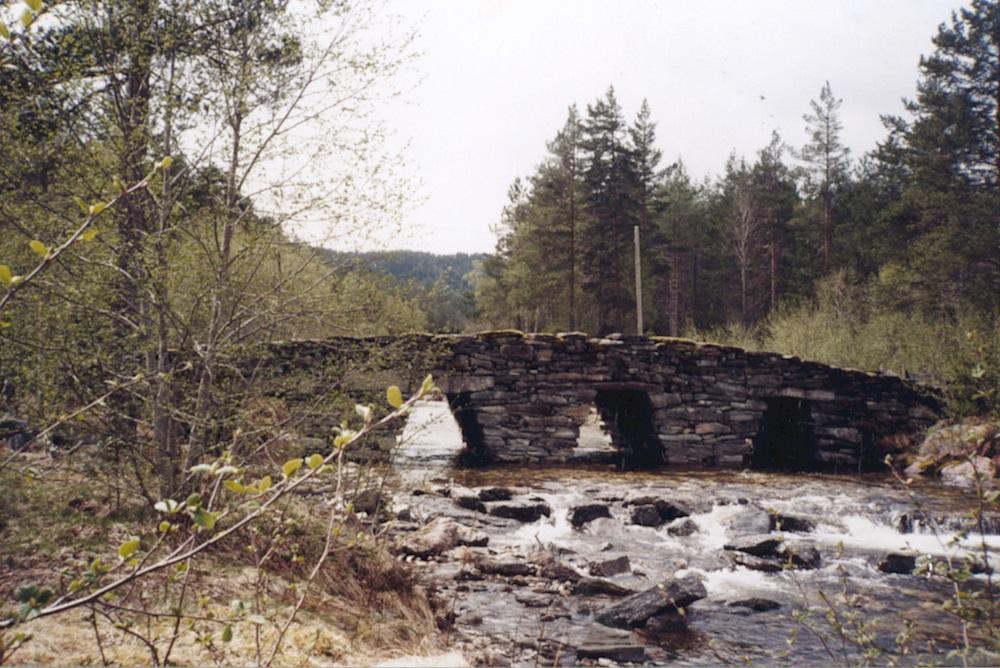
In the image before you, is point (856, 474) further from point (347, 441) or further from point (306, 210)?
point (347, 441)

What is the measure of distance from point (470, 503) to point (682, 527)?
259cm

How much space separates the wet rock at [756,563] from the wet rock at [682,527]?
0.96 metres

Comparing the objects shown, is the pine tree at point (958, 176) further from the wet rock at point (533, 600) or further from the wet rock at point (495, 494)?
the wet rock at point (533, 600)

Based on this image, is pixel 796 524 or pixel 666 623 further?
pixel 796 524

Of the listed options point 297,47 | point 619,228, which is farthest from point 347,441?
point 619,228

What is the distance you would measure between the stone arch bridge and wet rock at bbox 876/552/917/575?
6.49 meters

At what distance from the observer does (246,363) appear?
6020mm

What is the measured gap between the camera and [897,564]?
634 cm

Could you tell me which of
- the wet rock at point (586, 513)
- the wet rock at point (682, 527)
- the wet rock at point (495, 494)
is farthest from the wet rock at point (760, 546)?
the wet rock at point (495, 494)

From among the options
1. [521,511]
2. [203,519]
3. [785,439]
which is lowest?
[521,511]

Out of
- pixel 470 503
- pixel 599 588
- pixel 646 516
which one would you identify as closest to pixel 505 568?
pixel 599 588

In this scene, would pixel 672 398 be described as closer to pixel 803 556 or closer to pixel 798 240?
pixel 803 556

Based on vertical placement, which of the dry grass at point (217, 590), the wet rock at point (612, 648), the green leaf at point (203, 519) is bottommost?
the wet rock at point (612, 648)

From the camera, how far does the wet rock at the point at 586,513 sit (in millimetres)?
8123
